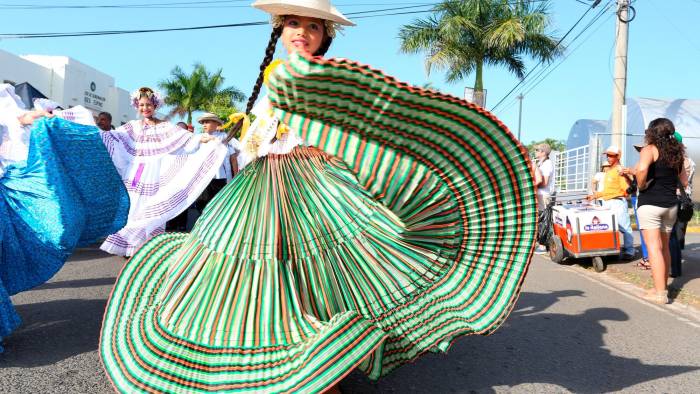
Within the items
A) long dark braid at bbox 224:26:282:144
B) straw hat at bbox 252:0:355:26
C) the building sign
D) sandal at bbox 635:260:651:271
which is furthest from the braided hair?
the building sign

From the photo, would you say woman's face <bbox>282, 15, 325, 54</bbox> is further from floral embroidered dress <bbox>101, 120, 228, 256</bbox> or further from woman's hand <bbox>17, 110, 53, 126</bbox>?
floral embroidered dress <bbox>101, 120, 228, 256</bbox>

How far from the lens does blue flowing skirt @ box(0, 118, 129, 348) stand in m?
3.54

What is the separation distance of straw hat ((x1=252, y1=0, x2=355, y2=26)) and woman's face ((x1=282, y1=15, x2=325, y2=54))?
6 cm

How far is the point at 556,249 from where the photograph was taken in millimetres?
8133

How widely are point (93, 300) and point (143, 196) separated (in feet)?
4.75

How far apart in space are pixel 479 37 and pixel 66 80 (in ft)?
64.3

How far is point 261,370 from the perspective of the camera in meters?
2.07

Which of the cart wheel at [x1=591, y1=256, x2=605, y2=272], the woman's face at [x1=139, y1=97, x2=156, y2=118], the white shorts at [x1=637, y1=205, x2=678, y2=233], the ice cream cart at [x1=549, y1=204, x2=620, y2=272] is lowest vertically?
the cart wheel at [x1=591, y1=256, x2=605, y2=272]

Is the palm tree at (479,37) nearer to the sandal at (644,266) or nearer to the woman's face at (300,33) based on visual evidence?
the sandal at (644,266)

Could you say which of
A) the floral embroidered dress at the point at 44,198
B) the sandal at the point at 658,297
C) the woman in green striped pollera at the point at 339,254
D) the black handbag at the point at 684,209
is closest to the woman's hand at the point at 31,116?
the floral embroidered dress at the point at 44,198

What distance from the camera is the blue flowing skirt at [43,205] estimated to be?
139 inches

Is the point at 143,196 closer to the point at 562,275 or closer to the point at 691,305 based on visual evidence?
the point at 562,275

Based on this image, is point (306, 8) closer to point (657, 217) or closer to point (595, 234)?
point (657, 217)

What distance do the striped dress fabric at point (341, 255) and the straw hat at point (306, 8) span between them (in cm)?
63
